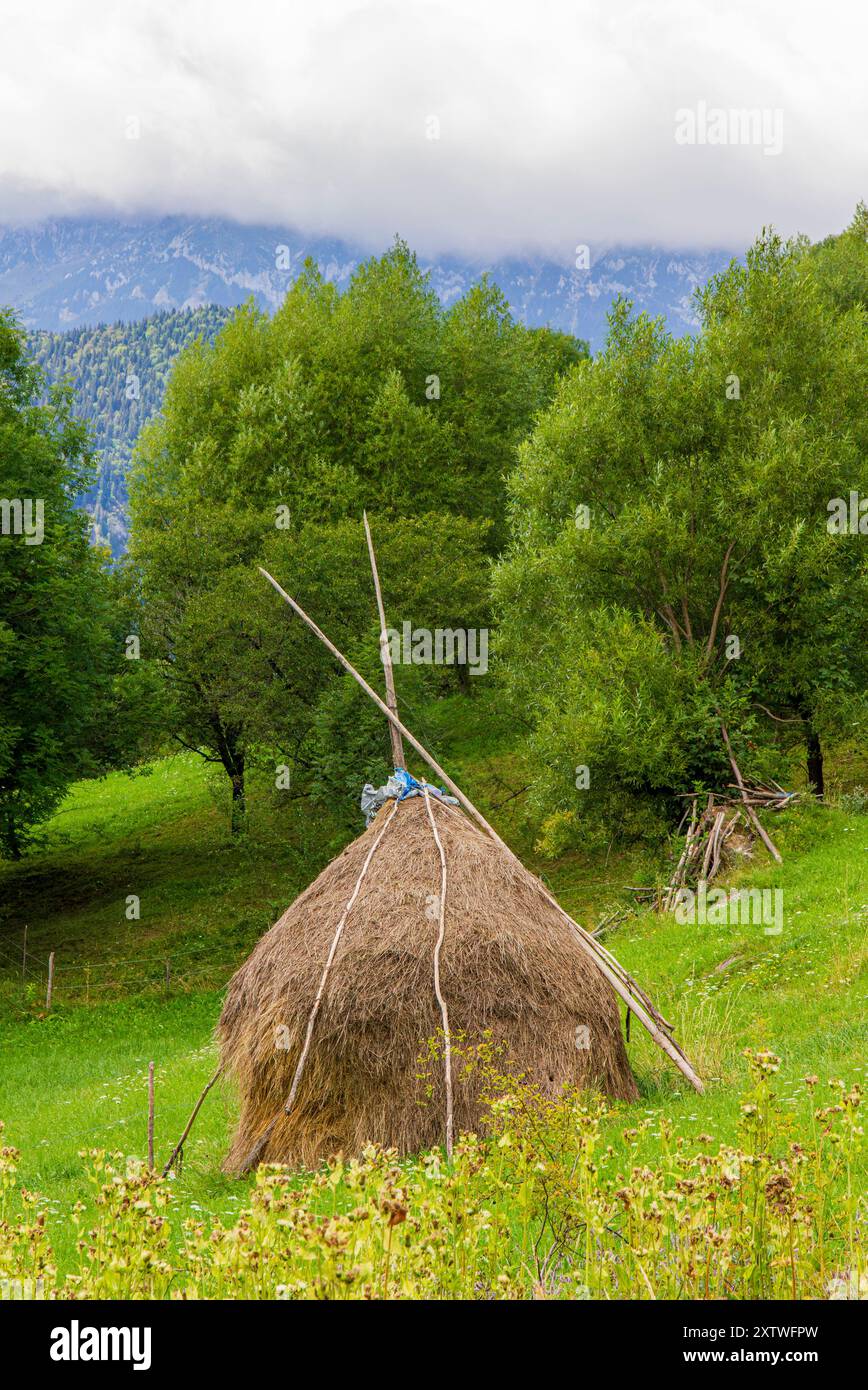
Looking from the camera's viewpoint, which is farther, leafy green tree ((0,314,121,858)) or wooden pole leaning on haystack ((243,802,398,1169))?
leafy green tree ((0,314,121,858))

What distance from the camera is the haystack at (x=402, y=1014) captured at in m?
10.2

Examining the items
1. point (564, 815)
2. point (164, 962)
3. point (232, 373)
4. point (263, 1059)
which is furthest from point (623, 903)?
point (232, 373)

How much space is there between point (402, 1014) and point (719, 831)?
40.2ft

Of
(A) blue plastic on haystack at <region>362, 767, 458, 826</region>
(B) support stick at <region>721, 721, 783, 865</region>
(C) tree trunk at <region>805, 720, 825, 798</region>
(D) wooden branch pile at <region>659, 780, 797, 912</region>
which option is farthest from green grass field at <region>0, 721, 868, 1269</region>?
(C) tree trunk at <region>805, 720, 825, 798</region>

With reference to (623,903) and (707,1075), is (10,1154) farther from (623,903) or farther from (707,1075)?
(623,903)

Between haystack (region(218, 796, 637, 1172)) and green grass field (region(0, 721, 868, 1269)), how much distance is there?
2.52 ft

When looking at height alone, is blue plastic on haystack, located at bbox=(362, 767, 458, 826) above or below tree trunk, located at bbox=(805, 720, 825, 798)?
below

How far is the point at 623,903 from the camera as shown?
22.5 m

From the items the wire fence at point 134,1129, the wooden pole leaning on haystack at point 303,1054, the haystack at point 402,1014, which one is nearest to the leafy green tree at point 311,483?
the wire fence at point 134,1129

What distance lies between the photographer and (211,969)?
81.2ft

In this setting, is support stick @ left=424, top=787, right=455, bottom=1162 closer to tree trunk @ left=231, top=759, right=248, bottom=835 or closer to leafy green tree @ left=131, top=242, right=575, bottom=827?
leafy green tree @ left=131, top=242, right=575, bottom=827

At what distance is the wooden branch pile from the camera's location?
20562 millimetres

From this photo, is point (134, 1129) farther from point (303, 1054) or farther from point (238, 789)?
point (238, 789)
